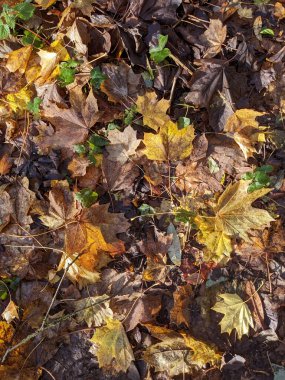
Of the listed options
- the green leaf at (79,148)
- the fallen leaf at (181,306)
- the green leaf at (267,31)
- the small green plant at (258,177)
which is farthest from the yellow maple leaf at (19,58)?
the fallen leaf at (181,306)

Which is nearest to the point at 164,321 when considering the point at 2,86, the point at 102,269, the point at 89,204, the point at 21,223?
the point at 102,269

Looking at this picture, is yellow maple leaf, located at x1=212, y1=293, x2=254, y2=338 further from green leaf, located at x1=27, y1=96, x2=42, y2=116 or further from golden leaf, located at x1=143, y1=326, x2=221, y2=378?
green leaf, located at x1=27, y1=96, x2=42, y2=116

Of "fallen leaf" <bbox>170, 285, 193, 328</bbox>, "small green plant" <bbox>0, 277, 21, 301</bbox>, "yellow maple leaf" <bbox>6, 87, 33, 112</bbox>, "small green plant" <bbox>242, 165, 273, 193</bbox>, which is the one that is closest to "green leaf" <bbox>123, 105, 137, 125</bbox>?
"yellow maple leaf" <bbox>6, 87, 33, 112</bbox>

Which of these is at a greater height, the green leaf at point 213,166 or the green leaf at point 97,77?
the green leaf at point 97,77

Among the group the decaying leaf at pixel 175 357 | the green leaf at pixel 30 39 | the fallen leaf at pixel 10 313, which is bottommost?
the decaying leaf at pixel 175 357

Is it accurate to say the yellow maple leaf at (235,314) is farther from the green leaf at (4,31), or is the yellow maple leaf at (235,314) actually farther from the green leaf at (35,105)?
the green leaf at (4,31)

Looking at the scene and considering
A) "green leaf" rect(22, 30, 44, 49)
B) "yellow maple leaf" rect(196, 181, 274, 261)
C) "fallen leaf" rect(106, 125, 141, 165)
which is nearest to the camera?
"yellow maple leaf" rect(196, 181, 274, 261)

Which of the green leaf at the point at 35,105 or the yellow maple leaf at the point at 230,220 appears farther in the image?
the green leaf at the point at 35,105
